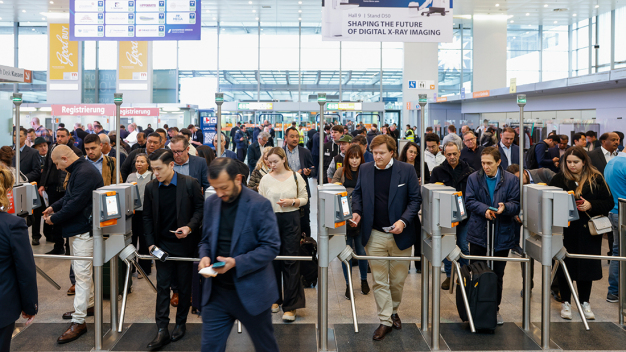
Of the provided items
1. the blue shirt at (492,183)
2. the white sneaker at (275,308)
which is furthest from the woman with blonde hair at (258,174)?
the blue shirt at (492,183)

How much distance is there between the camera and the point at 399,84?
24594 millimetres

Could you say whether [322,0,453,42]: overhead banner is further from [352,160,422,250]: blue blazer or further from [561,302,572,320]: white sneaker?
[561,302,572,320]: white sneaker

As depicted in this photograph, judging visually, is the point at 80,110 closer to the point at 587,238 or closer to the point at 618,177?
the point at 618,177

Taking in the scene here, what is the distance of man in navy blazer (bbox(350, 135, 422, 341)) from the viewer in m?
4.04

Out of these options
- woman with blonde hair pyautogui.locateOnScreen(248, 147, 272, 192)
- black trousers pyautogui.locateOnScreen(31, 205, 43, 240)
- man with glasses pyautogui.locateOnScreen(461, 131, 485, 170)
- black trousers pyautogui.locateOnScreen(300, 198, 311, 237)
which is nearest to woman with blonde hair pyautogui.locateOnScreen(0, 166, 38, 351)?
woman with blonde hair pyautogui.locateOnScreen(248, 147, 272, 192)

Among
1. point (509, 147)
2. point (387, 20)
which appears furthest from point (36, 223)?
point (509, 147)

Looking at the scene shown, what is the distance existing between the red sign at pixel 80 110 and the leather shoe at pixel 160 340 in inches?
632

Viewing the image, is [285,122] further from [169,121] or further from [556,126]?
[556,126]

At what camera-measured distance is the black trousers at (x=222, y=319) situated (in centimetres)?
273

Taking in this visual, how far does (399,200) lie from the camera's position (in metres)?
4.05

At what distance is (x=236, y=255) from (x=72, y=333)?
211cm

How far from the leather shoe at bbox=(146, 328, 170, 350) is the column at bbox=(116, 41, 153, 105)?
1636cm

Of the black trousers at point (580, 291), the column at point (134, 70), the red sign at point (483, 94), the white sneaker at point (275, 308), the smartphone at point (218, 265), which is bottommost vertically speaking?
the white sneaker at point (275, 308)

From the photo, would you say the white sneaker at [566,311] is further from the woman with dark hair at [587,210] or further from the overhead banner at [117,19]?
the overhead banner at [117,19]
